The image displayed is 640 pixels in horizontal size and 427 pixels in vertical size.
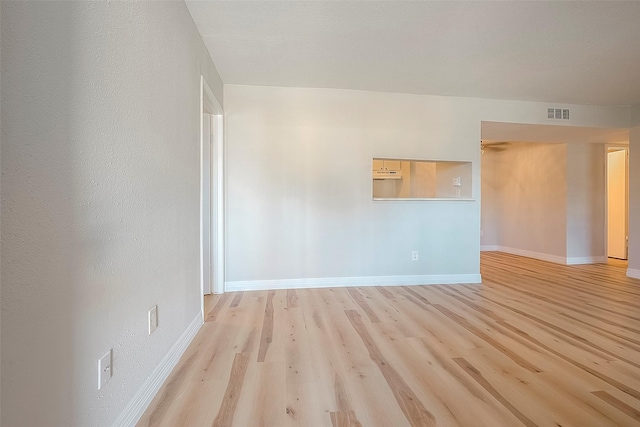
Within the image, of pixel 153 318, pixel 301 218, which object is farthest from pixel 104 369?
pixel 301 218

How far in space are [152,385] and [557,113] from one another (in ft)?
16.5

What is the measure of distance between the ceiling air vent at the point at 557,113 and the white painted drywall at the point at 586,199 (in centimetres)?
169

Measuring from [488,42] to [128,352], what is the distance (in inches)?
124

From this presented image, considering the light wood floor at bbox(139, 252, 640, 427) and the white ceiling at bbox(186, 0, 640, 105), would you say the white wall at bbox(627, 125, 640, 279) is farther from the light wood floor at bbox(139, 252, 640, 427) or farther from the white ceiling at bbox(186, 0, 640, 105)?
the light wood floor at bbox(139, 252, 640, 427)

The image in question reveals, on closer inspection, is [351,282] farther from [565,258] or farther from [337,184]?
[565,258]

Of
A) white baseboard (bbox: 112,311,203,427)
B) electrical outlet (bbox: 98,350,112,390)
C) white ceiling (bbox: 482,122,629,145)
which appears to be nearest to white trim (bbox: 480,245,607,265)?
white ceiling (bbox: 482,122,629,145)

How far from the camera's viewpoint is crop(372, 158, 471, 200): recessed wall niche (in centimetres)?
366

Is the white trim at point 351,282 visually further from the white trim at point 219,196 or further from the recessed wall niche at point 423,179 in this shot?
the recessed wall niche at point 423,179

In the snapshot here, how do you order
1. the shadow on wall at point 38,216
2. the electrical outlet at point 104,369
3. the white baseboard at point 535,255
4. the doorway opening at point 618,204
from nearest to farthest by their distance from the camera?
the shadow on wall at point 38,216 → the electrical outlet at point 104,369 → the white baseboard at point 535,255 → the doorway opening at point 618,204

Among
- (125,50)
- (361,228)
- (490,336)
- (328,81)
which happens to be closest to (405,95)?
(328,81)

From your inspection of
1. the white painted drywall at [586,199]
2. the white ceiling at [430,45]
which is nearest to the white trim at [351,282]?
the white ceiling at [430,45]

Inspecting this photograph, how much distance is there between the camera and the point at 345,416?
1.20 metres

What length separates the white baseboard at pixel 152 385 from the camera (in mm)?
1118

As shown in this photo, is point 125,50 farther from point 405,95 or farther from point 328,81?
point 405,95
